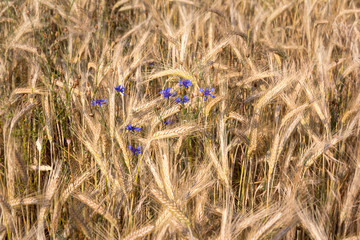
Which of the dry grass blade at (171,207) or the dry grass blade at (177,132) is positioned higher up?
the dry grass blade at (177,132)

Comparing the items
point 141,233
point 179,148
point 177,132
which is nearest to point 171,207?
point 141,233

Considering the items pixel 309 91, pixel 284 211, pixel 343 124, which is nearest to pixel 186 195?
pixel 284 211

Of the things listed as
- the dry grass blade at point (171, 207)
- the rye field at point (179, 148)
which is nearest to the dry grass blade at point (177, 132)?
the rye field at point (179, 148)

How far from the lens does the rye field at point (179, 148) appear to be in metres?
1.41

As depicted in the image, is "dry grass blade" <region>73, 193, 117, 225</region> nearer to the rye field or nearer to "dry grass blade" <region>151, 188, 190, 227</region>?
the rye field

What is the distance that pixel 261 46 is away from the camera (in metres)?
2.77

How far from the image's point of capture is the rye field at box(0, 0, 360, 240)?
1.41 m

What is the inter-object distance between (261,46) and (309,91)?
936mm

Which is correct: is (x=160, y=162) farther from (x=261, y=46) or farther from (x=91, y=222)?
(x=261, y=46)

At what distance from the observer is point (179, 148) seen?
1.75 m

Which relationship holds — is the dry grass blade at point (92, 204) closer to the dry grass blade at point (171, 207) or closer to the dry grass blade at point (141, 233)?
the dry grass blade at point (141, 233)

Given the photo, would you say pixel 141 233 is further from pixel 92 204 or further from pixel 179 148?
pixel 179 148

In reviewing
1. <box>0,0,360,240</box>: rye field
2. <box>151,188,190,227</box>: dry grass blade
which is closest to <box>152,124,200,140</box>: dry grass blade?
<box>0,0,360,240</box>: rye field

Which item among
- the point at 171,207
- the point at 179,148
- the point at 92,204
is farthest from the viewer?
the point at 179,148
